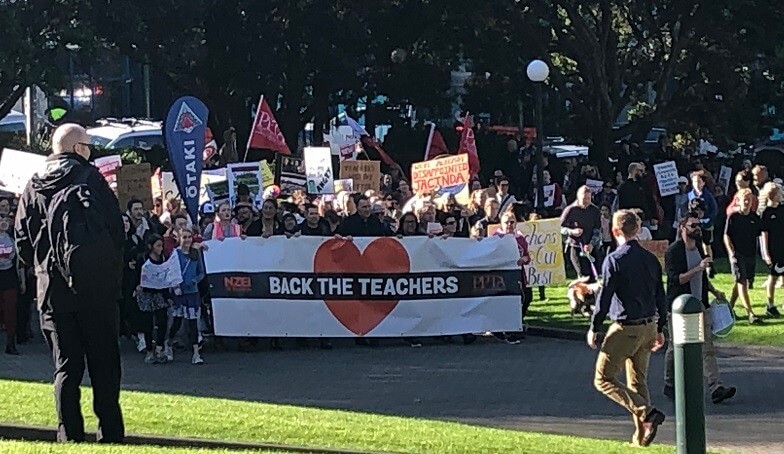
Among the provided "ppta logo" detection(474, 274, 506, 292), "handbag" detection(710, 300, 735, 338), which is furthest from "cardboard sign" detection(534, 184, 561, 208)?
"handbag" detection(710, 300, 735, 338)

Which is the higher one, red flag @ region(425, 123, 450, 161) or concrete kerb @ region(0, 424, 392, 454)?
red flag @ region(425, 123, 450, 161)

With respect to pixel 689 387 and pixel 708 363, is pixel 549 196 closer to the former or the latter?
pixel 708 363

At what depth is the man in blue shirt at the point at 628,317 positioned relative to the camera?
10672mm

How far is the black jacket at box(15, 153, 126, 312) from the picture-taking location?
799 cm

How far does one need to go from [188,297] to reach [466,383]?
147 inches

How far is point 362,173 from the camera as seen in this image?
23.1m

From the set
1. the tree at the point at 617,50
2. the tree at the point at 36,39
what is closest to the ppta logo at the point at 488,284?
the tree at the point at 36,39

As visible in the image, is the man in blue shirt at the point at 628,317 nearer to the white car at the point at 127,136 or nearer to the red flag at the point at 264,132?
the red flag at the point at 264,132

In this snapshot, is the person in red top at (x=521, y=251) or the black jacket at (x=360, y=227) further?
the person in red top at (x=521, y=251)

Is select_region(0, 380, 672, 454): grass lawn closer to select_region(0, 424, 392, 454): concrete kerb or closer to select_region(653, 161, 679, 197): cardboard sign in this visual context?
select_region(0, 424, 392, 454): concrete kerb

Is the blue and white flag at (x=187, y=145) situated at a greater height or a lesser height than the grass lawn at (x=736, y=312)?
greater

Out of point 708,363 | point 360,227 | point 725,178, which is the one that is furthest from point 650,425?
point 725,178

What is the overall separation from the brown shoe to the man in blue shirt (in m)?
0.13

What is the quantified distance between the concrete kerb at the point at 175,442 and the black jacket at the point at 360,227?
8416 mm
